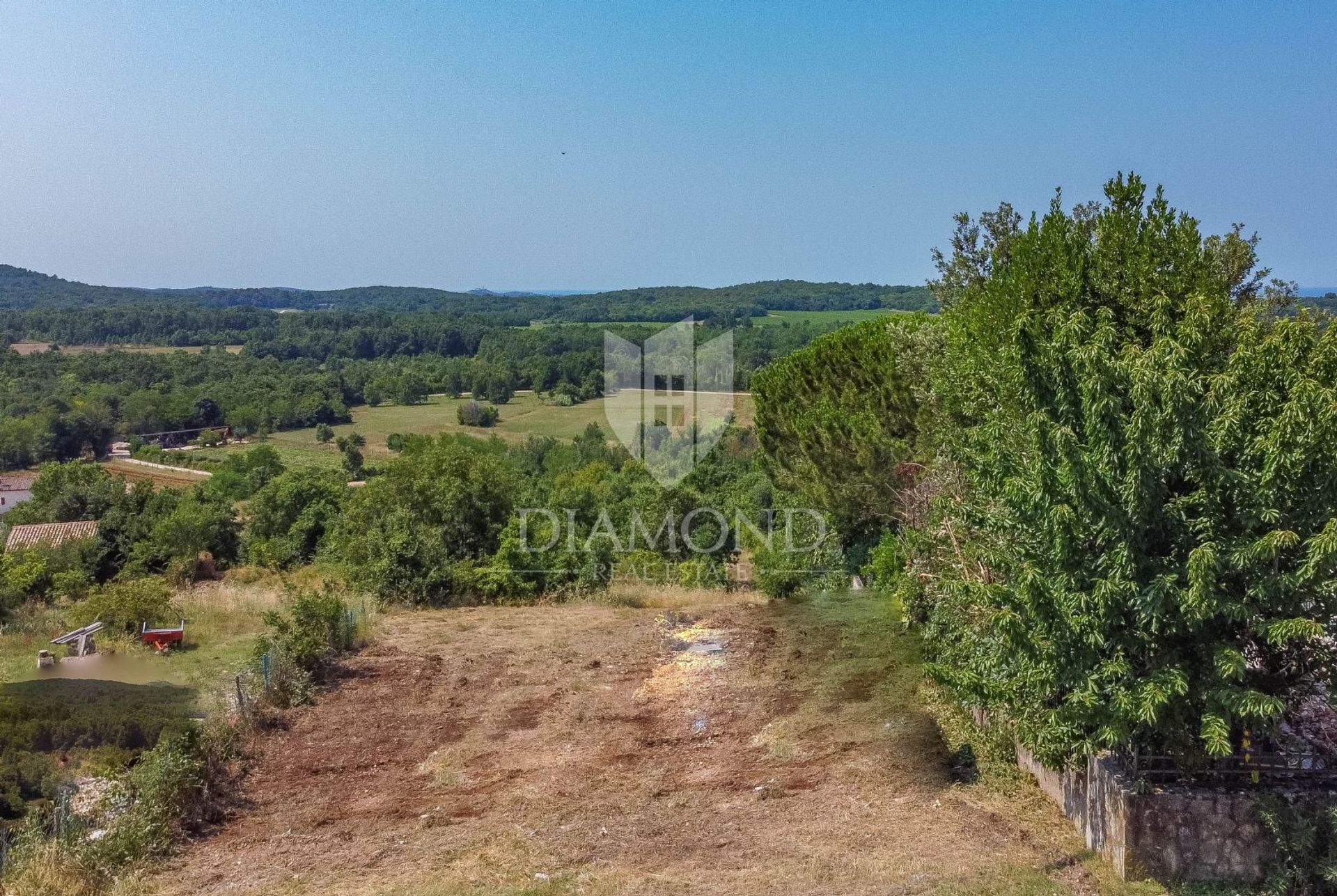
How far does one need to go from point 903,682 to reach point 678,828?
4.66 m

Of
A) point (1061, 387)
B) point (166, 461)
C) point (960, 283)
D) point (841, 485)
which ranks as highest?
point (960, 283)

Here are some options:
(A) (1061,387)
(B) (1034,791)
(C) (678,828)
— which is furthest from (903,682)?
(A) (1061,387)

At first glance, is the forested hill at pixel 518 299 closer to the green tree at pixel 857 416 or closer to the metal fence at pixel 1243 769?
the green tree at pixel 857 416

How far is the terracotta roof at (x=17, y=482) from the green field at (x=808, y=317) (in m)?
30.7

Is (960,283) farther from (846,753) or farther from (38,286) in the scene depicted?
(38,286)

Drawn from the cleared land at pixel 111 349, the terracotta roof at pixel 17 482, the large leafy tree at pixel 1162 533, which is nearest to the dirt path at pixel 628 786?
the large leafy tree at pixel 1162 533

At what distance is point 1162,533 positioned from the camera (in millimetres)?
5645

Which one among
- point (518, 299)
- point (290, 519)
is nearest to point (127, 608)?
point (290, 519)

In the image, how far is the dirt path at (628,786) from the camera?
246 inches

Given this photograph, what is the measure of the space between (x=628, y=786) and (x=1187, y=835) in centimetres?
440

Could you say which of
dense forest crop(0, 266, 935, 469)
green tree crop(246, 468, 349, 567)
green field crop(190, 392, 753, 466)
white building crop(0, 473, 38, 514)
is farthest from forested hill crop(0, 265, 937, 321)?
white building crop(0, 473, 38, 514)

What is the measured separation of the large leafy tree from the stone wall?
13.0 inches

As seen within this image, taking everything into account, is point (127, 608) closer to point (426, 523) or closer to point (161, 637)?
point (161, 637)

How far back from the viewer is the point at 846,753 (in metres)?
8.70
